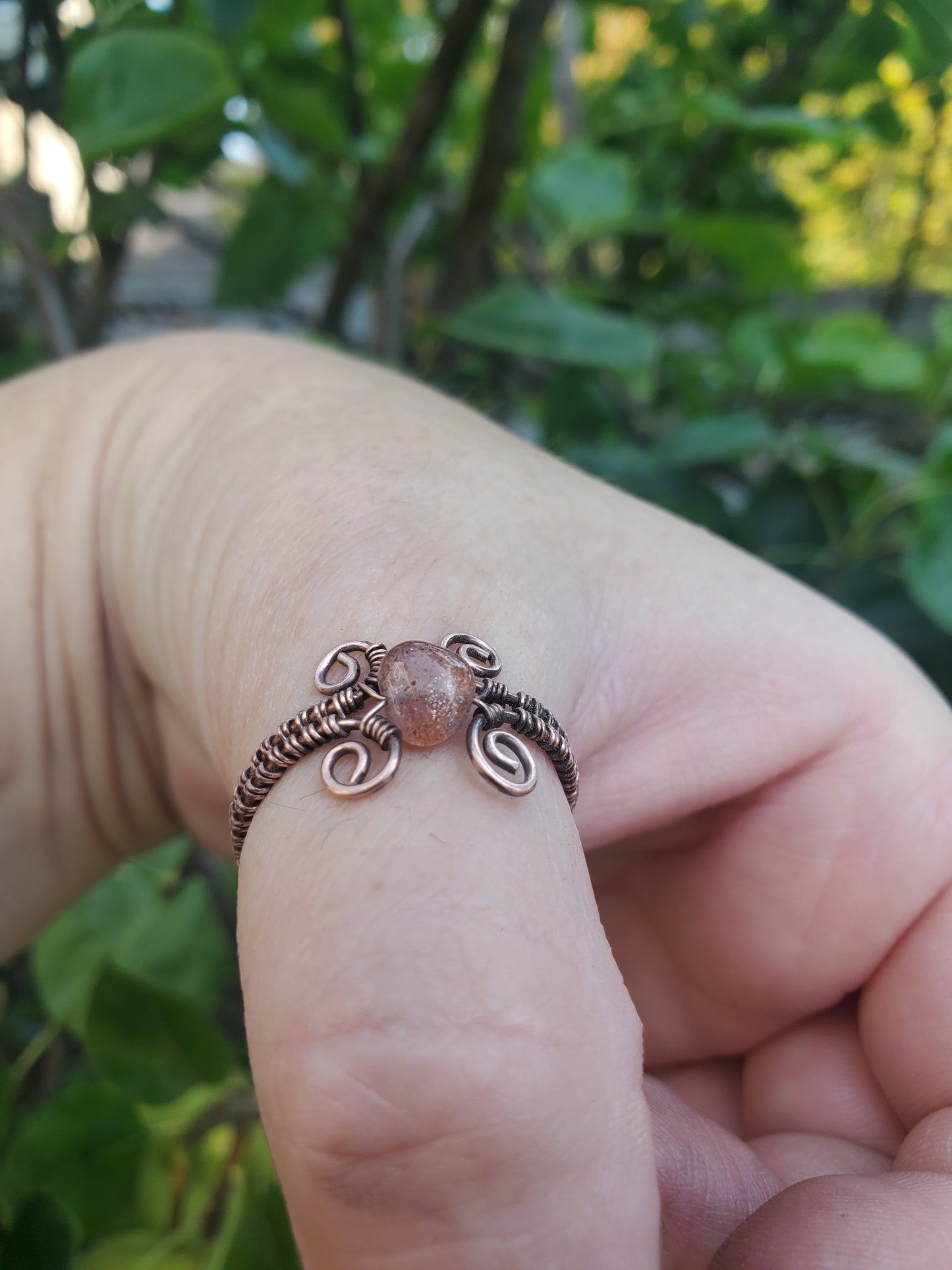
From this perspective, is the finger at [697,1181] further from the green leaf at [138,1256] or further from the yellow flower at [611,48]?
the yellow flower at [611,48]

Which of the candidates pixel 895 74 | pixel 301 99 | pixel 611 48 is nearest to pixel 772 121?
pixel 301 99

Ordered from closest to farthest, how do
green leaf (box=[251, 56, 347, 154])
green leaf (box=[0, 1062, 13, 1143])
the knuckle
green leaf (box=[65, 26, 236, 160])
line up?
the knuckle, green leaf (box=[0, 1062, 13, 1143]), green leaf (box=[65, 26, 236, 160]), green leaf (box=[251, 56, 347, 154])

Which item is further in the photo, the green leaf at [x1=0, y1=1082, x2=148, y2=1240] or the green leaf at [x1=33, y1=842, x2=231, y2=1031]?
the green leaf at [x1=33, y1=842, x2=231, y2=1031]

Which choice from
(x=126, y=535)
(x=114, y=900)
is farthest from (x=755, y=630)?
(x=114, y=900)

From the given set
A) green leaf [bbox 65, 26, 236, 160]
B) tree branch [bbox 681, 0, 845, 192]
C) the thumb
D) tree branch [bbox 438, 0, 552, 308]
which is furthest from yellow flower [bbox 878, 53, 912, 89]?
the thumb

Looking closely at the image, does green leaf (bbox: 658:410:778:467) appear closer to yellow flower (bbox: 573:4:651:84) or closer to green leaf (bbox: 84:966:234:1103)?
green leaf (bbox: 84:966:234:1103)

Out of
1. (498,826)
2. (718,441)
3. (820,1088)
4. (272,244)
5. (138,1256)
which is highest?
(272,244)

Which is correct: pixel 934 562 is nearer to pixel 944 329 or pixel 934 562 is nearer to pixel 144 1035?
pixel 944 329
